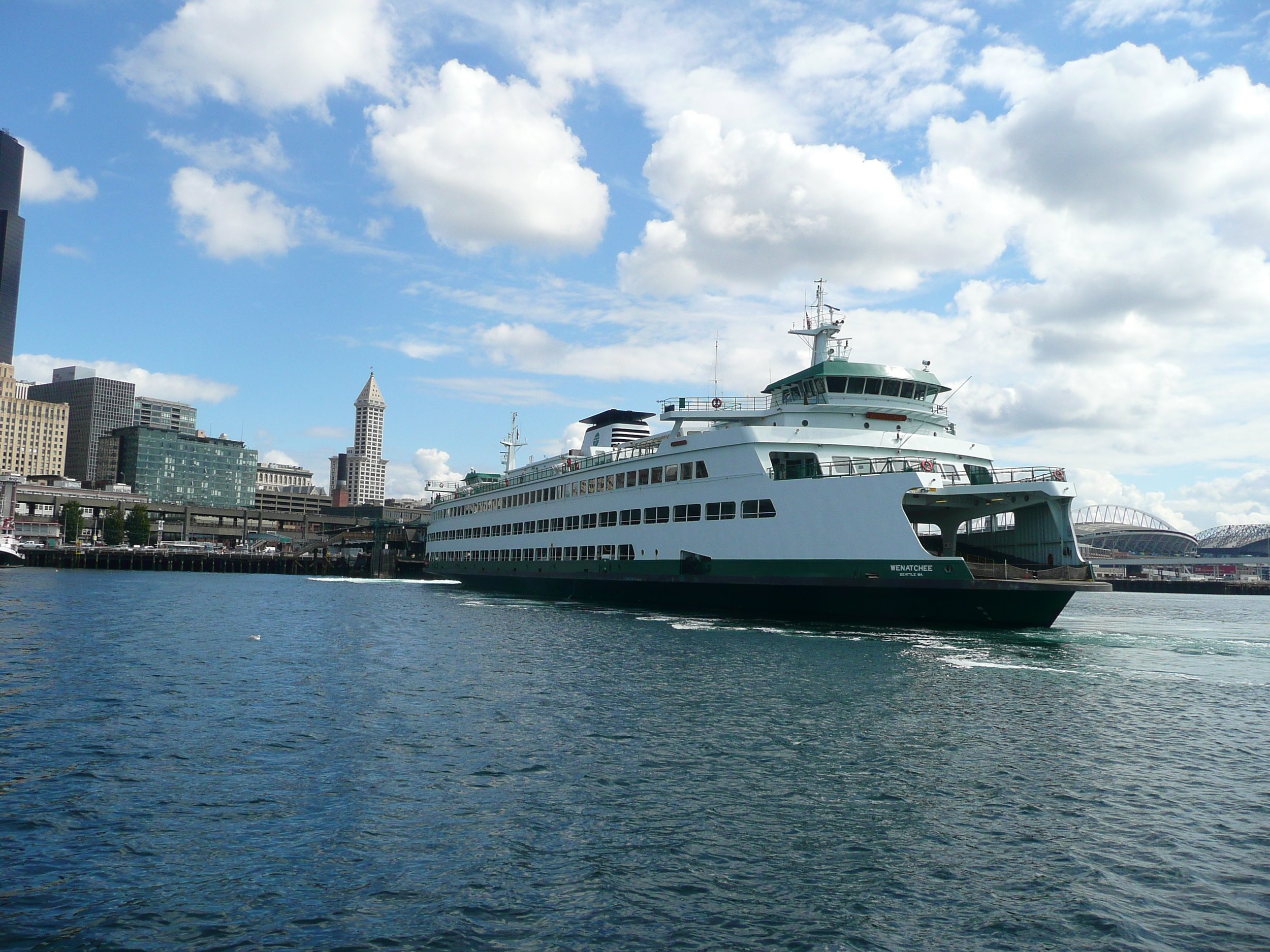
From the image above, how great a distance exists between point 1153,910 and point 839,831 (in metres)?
3.53

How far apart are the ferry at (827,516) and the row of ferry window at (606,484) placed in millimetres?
132

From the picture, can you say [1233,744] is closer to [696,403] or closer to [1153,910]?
[1153,910]

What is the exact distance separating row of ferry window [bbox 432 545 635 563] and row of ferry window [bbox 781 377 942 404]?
45.6 feet

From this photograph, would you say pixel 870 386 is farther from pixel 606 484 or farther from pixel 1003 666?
pixel 1003 666

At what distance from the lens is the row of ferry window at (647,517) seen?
1505 inches

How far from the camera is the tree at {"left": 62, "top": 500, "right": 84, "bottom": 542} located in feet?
505

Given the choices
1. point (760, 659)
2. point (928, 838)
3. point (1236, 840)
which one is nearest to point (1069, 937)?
point (928, 838)

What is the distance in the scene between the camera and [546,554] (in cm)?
5781

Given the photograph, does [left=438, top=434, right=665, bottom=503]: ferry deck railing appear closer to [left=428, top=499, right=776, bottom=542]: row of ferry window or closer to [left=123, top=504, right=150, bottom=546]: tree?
[left=428, top=499, right=776, bottom=542]: row of ferry window

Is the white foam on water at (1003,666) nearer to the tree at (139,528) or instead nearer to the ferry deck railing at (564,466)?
the ferry deck railing at (564,466)

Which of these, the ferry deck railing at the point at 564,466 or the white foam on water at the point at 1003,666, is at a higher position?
the ferry deck railing at the point at 564,466

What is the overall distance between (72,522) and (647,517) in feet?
510

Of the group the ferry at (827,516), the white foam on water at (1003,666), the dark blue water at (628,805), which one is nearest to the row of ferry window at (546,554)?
the ferry at (827,516)

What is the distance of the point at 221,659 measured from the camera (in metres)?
25.0
